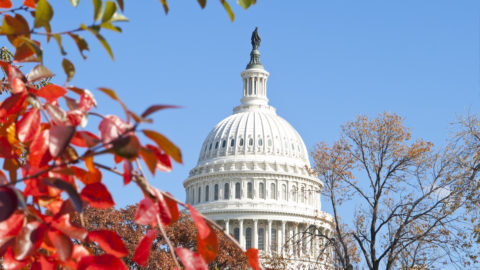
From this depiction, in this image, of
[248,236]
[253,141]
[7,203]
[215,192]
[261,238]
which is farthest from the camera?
[253,141]

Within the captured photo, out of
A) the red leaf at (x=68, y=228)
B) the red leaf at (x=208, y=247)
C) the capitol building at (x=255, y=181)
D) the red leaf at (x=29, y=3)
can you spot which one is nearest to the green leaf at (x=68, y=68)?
the red leaf at (x=68, y=228)

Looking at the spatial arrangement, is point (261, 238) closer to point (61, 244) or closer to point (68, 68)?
point (68, 68)

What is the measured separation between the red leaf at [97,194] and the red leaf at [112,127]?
0.63 feet

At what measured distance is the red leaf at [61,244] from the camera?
183cm

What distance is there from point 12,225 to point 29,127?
1.16 feet

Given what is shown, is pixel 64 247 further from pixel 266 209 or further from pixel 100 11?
pixel 266 209

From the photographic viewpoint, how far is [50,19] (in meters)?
2.04

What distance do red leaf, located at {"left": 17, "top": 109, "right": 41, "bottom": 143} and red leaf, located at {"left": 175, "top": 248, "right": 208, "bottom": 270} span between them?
52 centimetres

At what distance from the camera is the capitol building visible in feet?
359

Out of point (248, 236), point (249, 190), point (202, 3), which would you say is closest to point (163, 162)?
point (202, 3)

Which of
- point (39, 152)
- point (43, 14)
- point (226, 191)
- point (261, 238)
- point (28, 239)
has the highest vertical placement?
point (226, 191)

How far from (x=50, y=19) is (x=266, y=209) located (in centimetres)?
10794

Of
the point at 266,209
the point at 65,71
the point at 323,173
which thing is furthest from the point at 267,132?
the point at 65,71

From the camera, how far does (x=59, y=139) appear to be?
5.81 ft
